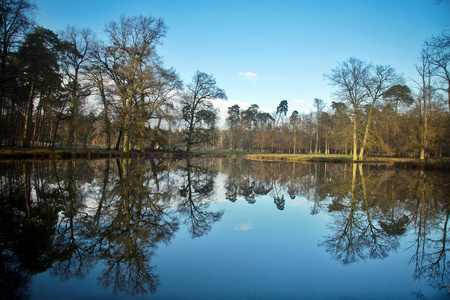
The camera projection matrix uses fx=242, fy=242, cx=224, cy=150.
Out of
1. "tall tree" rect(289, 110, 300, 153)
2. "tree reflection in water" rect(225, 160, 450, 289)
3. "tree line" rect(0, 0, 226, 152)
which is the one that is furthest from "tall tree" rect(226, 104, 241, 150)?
"tree reflection in water" rect(225, 160, 450, 289)

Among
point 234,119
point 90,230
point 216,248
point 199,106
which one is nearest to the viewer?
point 216,248

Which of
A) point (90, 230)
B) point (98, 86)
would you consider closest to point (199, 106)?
point (98, 86)

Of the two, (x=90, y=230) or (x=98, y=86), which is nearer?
(x=90, y=230)

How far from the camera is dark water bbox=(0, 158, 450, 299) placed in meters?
2.60

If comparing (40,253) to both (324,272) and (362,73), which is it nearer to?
(324,272)

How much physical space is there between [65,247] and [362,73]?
107 ft

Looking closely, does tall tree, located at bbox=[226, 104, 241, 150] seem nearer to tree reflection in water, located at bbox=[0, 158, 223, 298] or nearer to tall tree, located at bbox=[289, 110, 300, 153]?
tall tree, located at bbox=[289, 110, 300, 153]

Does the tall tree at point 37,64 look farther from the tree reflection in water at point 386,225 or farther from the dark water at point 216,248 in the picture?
the tree reflection in water at point 386,225

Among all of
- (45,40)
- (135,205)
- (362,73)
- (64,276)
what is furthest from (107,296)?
(362,73)

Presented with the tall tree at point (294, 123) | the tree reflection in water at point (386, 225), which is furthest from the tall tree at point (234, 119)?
the tree reflection in water at point (386, 225)

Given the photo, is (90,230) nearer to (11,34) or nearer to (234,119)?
(11,34)

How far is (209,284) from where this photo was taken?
2623 mm

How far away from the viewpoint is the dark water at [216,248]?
260 cm

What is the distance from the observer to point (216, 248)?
143 inches
